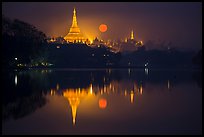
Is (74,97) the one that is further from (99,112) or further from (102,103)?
(99,112)

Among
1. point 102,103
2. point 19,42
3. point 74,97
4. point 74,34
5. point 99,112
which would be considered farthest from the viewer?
point 74,34

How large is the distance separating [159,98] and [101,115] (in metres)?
8.03

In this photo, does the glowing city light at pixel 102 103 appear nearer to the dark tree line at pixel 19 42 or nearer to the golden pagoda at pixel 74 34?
the dark tree line at pixel 19 42

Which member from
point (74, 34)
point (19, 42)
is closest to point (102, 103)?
point (19, 42)

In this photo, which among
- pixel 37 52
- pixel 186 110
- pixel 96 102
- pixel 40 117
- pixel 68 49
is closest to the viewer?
pixel 40 117

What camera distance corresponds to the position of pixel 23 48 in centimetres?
6356

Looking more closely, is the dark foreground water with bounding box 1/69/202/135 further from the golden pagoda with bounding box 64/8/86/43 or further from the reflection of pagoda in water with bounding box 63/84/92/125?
the golden pagoda with bounding box 64/8/86/43

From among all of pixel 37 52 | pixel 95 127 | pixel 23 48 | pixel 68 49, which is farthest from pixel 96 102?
pixel 68 49

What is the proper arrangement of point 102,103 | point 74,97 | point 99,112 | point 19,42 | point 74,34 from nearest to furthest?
point 99,112 → point 102,103 → point 74,97 → point 19,42 → point 74,34

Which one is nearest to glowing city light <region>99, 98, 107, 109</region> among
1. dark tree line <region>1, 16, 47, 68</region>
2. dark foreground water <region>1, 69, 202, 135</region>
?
dark foreground water <region>1, 69, 202, 135</region>

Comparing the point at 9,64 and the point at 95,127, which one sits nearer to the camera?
the point at 95,127

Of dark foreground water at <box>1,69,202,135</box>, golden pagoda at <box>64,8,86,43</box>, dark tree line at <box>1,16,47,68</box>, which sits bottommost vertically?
dark foreground water at <box>1,69,202,135</box>

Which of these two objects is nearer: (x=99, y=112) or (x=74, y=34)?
(x=99, y=112)

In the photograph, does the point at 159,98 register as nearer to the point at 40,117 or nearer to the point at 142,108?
the point at 142,108
